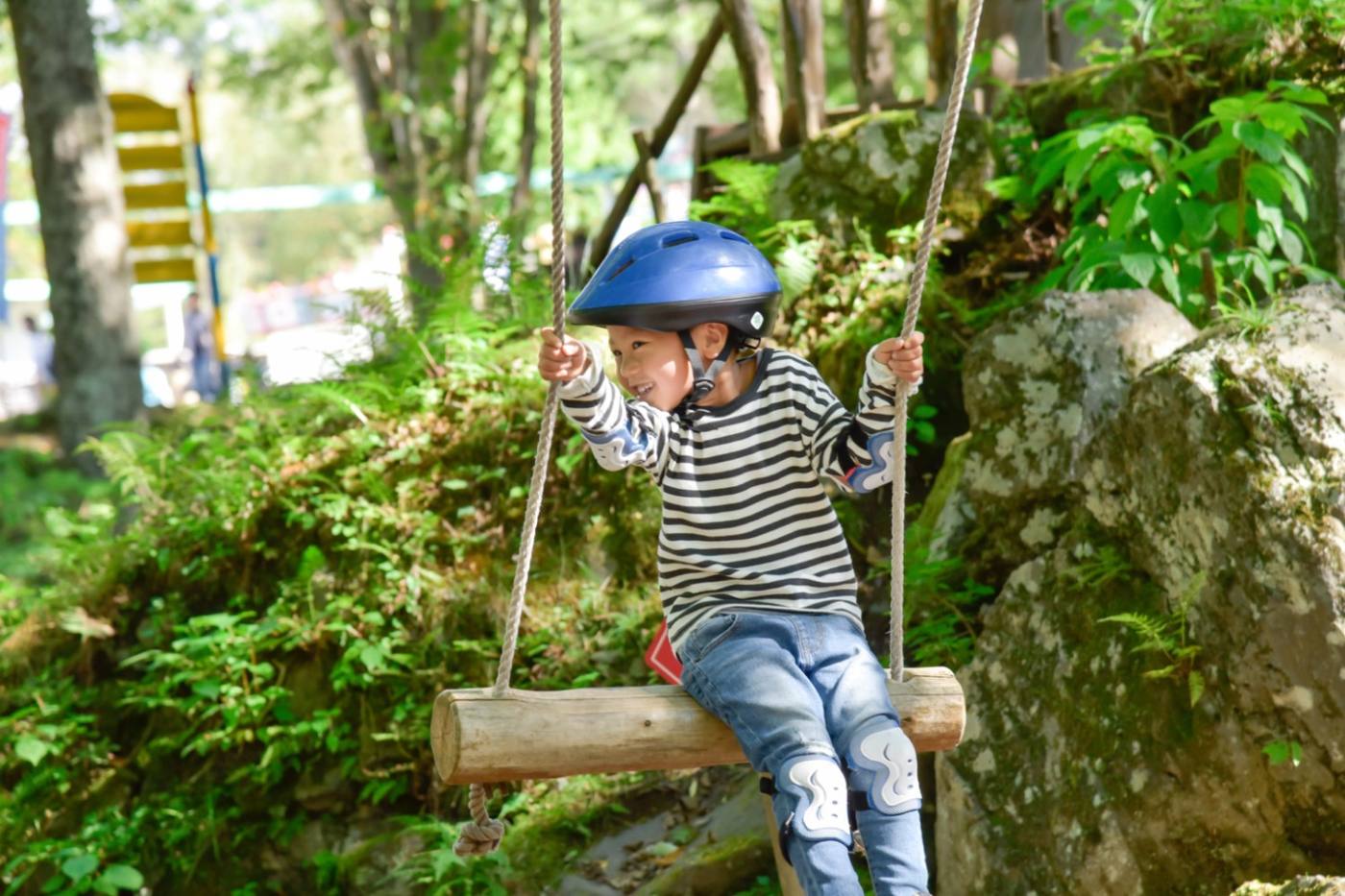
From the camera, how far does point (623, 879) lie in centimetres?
531

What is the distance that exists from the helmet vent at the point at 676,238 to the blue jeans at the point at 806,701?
94cm

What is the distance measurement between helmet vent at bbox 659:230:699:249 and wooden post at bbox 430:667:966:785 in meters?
1.11

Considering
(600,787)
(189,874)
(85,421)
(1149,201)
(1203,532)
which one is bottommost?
(189,874)

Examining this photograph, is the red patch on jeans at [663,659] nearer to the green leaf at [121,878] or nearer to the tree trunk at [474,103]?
the green leaf at [121,878]

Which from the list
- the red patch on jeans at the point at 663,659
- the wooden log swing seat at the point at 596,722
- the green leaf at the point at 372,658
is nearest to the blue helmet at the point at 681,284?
the wooden log swing seat at the point at 596,722

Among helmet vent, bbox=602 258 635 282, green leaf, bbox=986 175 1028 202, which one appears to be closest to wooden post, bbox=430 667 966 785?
helmet vent, bbox=602 258 635 282

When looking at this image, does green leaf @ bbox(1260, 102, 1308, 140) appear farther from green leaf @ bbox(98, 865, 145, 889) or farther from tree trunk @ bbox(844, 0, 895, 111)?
green leaf @ bbox(98, 865, 145, 889)

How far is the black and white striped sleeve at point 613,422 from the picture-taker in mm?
3162

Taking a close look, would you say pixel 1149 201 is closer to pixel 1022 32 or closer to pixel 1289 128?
pixel 1289 128

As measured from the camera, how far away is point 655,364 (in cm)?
330

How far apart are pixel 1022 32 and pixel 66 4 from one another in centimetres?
692

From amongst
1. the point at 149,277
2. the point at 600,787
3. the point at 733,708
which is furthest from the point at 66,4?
the point at 733,708

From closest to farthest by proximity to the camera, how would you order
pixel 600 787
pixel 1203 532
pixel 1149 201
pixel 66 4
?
pixel 1203 532 → pixel 1149 201 → pixel 600 787 → pixel 66 4

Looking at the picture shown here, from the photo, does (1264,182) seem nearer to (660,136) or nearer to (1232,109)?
(1232,109)
